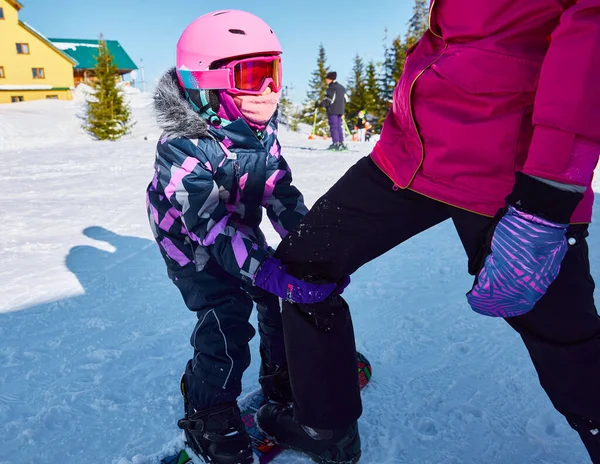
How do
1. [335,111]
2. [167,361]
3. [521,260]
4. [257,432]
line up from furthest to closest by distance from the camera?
[335,111] → [167,361] → [257,432] → [521,260]

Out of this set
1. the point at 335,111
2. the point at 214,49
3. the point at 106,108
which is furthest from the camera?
→ the point at 106,108

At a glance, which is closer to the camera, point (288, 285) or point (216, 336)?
point (288, 285)

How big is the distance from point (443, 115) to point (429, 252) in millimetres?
3093

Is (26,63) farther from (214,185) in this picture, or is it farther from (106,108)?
(214,185)

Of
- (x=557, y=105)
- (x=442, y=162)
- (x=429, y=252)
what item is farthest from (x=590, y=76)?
(x=429, y=252)

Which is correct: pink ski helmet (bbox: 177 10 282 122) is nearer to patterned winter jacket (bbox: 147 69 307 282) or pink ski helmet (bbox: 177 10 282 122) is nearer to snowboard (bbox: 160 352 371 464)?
patterned winter jacket (bbox: 147 69 307 282)

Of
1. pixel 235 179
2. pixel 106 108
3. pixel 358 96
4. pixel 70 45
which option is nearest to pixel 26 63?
pixel 70 45

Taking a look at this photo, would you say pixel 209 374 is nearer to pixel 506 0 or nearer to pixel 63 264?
pixel 506 0

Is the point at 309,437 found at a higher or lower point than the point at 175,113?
lower

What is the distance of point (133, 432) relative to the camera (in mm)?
2084

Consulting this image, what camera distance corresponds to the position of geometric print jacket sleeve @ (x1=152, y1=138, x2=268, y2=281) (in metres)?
1.77

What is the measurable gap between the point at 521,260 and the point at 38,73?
42.7 metres

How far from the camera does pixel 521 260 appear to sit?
3.80ft

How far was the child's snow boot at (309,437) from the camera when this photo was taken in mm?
1772
